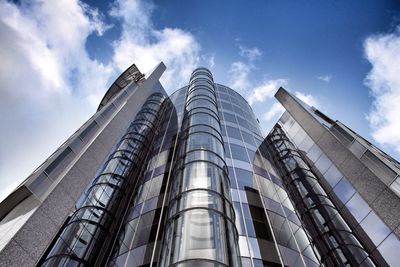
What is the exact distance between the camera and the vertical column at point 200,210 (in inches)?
296

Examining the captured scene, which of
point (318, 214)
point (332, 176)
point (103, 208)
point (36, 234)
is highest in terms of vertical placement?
point (332, 176)

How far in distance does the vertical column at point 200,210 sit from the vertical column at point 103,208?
234 inches

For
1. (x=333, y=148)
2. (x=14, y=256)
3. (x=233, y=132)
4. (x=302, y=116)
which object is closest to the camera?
(x=14, y=256)

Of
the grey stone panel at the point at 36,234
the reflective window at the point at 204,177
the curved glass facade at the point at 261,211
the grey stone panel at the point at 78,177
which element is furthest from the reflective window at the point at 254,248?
the grey stone panel at the point at 36,234

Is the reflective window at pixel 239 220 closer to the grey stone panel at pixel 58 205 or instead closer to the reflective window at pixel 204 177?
the reflective window at pixel 204 177

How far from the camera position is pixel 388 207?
1045 centimetres

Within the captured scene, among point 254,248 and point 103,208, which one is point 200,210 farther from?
point 103,208

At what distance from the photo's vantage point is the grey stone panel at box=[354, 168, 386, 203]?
11.2 meters

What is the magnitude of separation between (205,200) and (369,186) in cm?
805

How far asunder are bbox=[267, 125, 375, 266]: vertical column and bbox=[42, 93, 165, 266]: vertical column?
38.2 ft


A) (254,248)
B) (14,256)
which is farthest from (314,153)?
(14,256)

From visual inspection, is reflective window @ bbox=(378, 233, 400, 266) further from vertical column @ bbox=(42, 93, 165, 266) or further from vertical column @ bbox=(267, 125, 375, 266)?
vertical column @ bbox=(42, 93, 165, 266)

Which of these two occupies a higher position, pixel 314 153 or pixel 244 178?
pixel 314 153

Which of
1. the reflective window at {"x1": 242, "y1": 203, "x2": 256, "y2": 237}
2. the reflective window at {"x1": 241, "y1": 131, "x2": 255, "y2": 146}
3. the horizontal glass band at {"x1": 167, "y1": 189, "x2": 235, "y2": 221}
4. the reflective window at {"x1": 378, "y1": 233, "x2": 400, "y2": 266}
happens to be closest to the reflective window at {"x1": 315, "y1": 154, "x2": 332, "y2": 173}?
the reflective window at {"x1": 378, "y1": 233, "x2": 400, "y2": 266}
